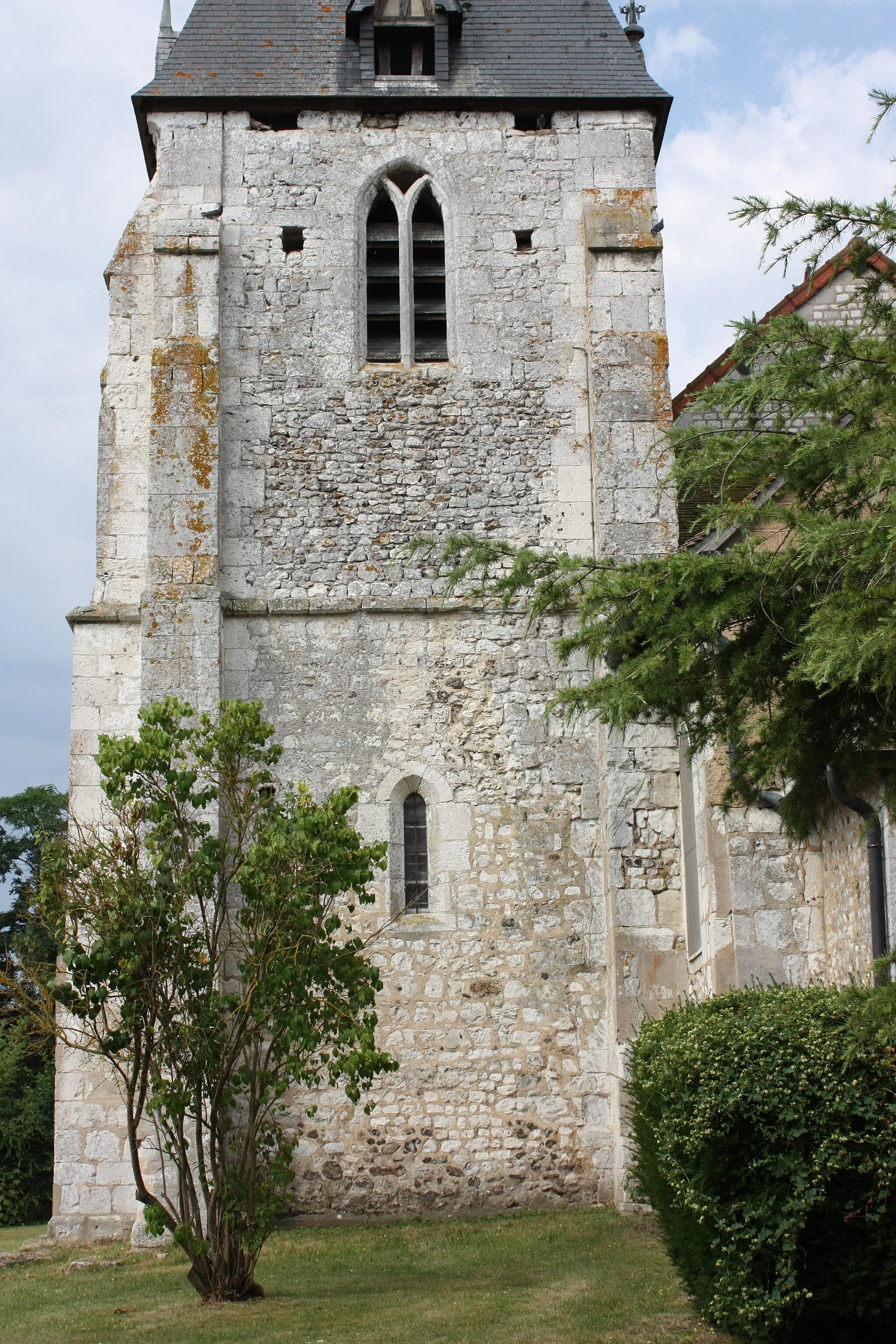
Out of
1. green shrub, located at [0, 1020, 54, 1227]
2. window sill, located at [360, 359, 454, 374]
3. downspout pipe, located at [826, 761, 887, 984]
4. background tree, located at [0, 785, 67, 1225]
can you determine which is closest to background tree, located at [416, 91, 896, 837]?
downspout pipe, located at [826, 761, 887, 984]

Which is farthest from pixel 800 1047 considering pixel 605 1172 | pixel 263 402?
pixel 263 402

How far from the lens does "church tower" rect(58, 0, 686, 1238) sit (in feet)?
36.1

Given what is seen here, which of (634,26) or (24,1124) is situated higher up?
(634,26)

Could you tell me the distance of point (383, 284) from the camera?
43.2ft

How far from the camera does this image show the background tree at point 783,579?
5.05m

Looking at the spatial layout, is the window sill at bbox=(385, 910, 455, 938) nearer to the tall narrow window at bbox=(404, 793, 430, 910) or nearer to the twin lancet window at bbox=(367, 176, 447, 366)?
the tall narrow window at bbox=(404, 793, 430, 910)

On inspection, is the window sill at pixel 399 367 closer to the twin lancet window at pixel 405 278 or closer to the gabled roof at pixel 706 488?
the twin lancet window at pixel 405 278

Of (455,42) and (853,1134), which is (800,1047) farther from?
(455,42)

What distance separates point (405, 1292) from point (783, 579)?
4.97m

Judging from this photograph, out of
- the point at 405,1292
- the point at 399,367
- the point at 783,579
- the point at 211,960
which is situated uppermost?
the point at 399,367

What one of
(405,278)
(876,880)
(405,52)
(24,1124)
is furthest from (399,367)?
(24,1124)

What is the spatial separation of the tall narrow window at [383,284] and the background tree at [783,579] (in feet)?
23.2

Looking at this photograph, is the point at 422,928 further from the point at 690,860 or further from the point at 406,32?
the point at 406,32

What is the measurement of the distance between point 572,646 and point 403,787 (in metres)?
5.87
